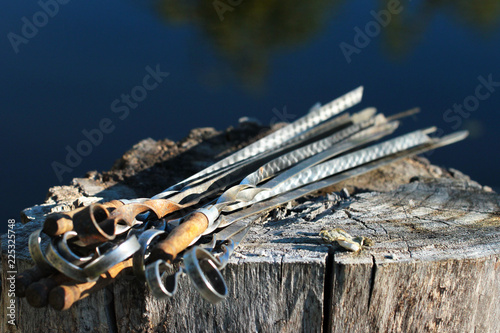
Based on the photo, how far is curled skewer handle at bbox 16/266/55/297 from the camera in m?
0.97

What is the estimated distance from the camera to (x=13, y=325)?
1.38 m

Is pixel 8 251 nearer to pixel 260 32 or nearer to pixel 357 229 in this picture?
pixel 357 229

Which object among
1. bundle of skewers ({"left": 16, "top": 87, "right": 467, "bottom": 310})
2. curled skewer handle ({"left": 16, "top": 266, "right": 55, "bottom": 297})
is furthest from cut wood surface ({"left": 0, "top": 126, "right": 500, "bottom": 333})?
curled skewer handle ({"left": 16, "top": 266, "right": 55, "bottom": 297})

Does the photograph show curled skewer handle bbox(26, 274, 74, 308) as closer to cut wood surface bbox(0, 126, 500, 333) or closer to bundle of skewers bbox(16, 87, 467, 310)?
bundle of skewers bbox(16, 87, 467, 310)

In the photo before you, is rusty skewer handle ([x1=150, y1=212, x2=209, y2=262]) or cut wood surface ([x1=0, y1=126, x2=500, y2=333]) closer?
rusty skewer handle ([x1=150, y1=212, x2=209, y2=262])

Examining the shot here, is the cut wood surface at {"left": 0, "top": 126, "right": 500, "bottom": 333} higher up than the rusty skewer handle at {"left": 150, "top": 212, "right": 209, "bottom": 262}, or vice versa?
the rusty skewer handle at {"left": 150, "top": 212, "right": 209, "bottom": 262}

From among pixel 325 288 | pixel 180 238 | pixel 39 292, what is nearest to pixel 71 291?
pixel 39 292

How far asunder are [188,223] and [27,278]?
0.34 meters

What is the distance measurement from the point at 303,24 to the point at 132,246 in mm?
4438

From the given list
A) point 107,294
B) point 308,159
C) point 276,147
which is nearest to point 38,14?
point 276,147

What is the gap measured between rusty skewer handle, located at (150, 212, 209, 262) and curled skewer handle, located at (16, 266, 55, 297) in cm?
23

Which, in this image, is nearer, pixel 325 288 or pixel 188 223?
pixel 188 223

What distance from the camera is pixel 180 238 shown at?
1026 millimetres

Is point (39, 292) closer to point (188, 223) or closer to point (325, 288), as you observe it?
point (188, 223)
